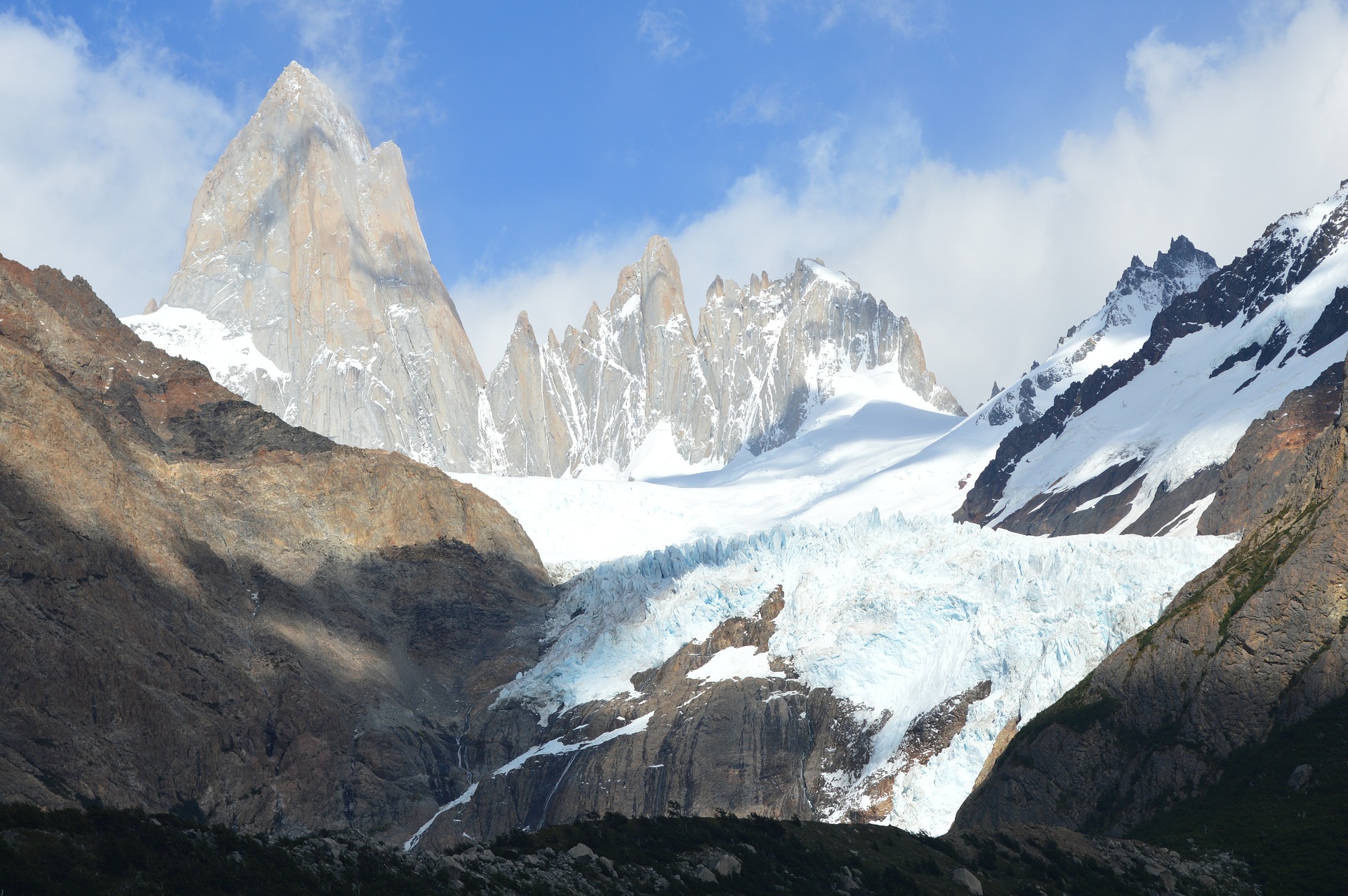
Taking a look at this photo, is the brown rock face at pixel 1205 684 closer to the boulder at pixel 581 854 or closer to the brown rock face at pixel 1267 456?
the boulder at pixel 581 854

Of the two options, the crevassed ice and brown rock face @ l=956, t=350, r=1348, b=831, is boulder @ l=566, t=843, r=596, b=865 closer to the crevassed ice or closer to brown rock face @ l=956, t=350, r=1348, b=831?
brown rock face @ l=956, t=350, r=1348, b=831

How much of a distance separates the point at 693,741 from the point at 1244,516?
259ft

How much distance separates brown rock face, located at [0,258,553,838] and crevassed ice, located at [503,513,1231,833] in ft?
36.7

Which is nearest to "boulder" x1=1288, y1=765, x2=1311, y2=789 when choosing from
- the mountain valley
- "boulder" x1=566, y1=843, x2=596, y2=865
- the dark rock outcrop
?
the mountain valley

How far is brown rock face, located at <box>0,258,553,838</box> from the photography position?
11600 cm

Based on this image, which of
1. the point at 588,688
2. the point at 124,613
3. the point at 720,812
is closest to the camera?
the point at 720,812

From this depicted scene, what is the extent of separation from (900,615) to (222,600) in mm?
66964

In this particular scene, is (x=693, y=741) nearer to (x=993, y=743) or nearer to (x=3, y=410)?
(x=993, y=743)

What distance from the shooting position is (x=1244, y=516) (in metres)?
176

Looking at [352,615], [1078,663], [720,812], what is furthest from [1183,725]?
[352,615]

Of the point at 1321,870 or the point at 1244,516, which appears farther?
the point at 1244,516

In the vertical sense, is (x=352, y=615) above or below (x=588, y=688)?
above

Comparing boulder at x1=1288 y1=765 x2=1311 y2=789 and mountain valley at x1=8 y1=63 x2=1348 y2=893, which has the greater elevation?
mountain valley at x1=8 y1=63 x2=1348 y2=893

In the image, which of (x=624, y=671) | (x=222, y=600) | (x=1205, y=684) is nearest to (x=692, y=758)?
(x=624, y=671)
